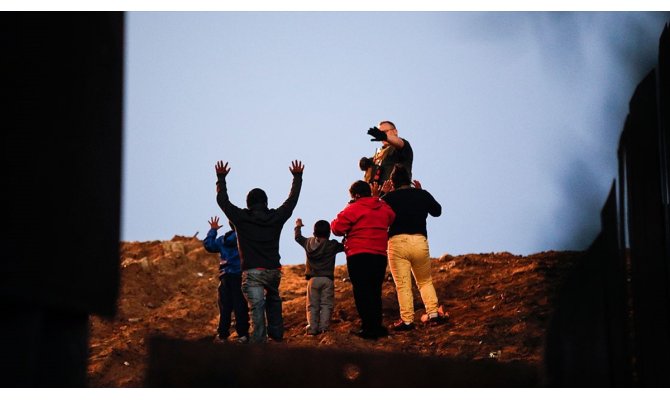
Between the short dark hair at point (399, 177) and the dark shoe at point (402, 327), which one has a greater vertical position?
the short dark hair at point (399, 177)

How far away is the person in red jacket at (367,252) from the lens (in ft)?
37.3

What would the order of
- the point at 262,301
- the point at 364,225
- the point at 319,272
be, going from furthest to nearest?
the point at 319,272, the point at 364,225, the point at 262,301

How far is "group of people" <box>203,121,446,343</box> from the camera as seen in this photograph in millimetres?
11383

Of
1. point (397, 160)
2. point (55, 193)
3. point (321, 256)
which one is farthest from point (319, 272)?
point (55, 193)

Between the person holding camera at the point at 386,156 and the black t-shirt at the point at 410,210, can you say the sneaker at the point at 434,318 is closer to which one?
the black t-shirt at the point at 410,210

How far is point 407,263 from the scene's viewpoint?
38.8 ft

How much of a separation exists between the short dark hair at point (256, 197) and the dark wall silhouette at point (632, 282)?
163 inches

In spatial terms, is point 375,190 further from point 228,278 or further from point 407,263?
point 228,278

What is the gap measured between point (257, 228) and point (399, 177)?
63.8 inches

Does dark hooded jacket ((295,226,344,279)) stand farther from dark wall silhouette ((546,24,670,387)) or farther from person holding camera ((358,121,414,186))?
dark wall silhouette ((546,24,670,387))

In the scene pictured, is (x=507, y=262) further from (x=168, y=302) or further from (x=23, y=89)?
(x=23, y=89)

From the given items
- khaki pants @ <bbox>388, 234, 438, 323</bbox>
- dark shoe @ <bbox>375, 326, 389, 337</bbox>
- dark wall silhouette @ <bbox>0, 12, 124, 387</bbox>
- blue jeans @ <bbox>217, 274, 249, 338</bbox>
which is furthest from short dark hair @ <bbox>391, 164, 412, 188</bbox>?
dark wall silhouette @ <bbox>0, 12, 124, 387</bbox>

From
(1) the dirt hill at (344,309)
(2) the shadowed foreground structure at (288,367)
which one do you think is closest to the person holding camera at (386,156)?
(1) the dirt hill at (344,309)

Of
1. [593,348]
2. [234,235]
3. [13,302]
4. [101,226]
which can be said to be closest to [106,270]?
[101,226]
